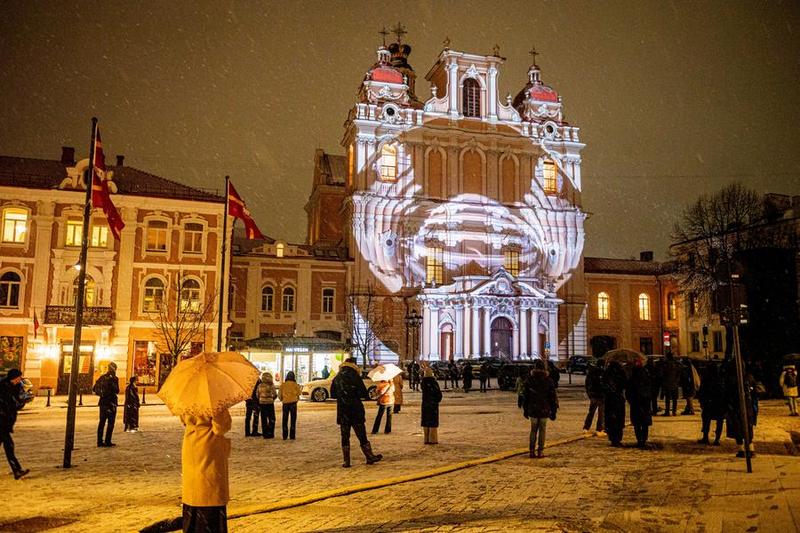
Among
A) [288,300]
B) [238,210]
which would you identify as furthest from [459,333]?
[238,210]

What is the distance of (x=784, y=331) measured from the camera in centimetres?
2578

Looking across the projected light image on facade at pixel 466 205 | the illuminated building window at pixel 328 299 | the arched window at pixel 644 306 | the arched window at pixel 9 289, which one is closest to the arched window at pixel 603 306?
the arched window at pixel 644 306

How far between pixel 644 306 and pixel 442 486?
193 feet

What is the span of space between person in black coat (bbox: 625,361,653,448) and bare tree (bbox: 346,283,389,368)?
37.5 meters

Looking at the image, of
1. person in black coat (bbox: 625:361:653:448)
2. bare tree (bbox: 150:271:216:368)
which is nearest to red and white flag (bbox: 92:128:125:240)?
person in black coat (bbox: 625:361:653:448)

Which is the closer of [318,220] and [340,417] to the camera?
[340,417]

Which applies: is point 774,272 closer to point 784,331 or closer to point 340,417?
point 784,331

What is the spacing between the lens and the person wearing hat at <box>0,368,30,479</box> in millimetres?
10633

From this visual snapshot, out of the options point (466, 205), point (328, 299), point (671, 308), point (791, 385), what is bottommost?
point (791, 385)

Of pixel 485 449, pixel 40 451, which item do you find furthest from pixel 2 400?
pixel 485 449

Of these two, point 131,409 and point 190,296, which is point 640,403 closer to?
point 131,409

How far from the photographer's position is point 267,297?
2104 inches

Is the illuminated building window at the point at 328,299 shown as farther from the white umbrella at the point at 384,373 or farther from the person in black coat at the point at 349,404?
the person in black coat at the point at 349,404

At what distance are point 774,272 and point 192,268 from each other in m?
27.0
